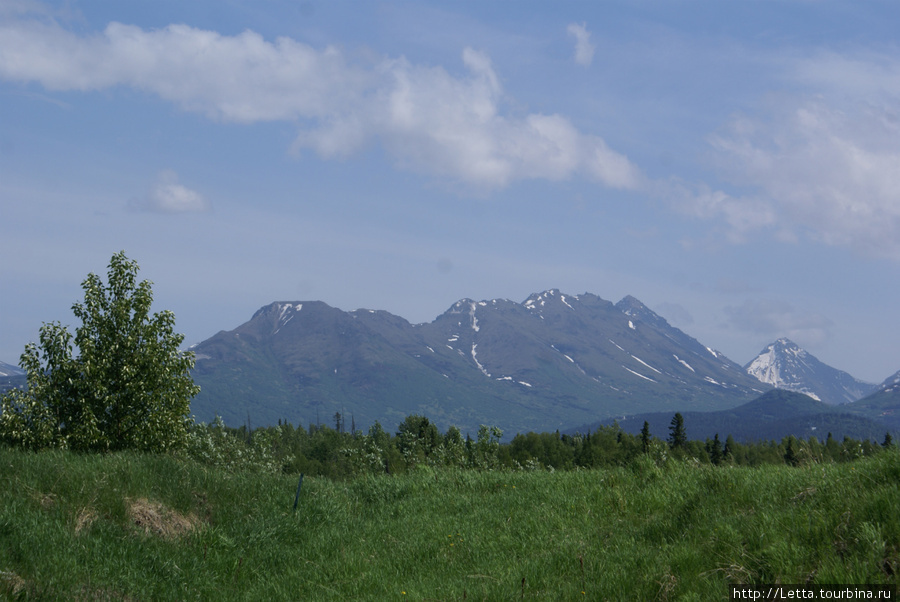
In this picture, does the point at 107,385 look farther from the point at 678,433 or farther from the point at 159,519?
the point at 678,433

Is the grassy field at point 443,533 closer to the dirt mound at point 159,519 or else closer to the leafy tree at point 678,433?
the dirt mound at point 159,519

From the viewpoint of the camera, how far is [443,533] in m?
12.2

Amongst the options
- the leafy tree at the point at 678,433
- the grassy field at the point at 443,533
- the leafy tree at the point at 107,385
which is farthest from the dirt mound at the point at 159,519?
the leafy tree at the point at 678,433

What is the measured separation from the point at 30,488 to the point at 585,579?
377 inches

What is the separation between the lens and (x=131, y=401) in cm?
2186

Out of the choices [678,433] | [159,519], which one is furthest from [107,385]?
[678,433]

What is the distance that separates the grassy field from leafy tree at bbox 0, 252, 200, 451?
6816 millimetres

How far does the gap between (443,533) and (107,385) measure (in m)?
14.8

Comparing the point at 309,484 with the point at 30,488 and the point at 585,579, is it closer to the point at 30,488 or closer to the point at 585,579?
the point at 30,488

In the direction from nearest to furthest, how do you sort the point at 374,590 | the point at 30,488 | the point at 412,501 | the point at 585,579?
the point at 585,579, the point at 374,590, the point at 30,488, the point at 412,501

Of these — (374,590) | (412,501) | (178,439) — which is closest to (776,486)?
(374,590)

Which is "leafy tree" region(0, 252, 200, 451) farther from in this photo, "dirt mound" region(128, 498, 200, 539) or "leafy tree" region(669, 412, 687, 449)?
"leafy tree" region(669, 412, 687, 449)

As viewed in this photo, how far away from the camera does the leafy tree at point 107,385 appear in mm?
20594

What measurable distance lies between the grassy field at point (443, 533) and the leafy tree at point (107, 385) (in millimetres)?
6816
